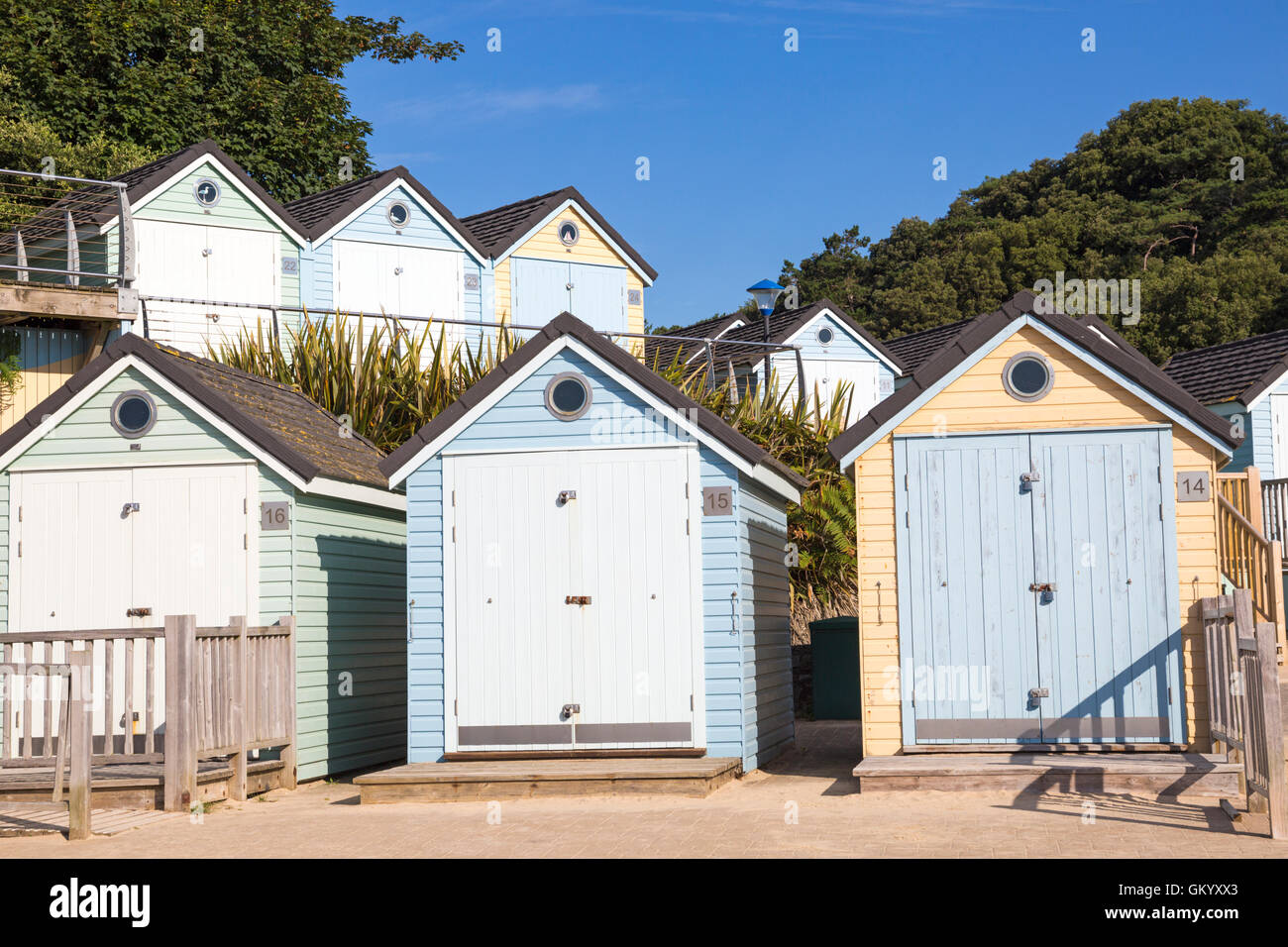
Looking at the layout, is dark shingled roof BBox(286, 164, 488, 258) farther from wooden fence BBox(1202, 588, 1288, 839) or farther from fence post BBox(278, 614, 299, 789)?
wooden fence BBox(1202, 588, 1288, 839)

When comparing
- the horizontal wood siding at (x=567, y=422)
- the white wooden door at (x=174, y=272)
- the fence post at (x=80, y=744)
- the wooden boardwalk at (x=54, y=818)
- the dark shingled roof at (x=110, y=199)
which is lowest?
the wooden boardwalk at (x=54, y=818)

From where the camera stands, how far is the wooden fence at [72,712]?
9492 millimetres

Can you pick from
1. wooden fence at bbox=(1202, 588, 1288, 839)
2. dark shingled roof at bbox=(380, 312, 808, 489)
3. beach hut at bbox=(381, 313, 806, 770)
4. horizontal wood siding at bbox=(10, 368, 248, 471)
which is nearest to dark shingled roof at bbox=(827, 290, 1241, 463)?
dark shingled roof at bbox=(380, 312, 808, 489)

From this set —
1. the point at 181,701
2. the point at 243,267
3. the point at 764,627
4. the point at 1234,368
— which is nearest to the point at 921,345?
the point at 1234,368

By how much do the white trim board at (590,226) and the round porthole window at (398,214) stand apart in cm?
208

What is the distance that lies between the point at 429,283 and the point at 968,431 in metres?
16.6

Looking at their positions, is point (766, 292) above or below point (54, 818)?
above

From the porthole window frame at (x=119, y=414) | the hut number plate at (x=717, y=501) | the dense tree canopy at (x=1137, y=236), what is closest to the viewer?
the hut number plate at (x=717, y=501)

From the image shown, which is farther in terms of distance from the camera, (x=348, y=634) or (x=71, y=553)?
(x=348, y=634)

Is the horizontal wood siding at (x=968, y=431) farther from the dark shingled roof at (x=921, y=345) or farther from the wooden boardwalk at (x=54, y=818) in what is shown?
the dark shingled roof at (x=921, y=345)

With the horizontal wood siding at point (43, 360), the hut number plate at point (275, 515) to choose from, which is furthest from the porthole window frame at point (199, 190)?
the hut number plate at point (275, 515)

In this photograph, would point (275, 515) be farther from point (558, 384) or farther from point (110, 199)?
point (110, 199)

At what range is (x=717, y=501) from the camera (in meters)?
12.2

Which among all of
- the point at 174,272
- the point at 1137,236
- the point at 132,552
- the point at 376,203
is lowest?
the point at 132,552
